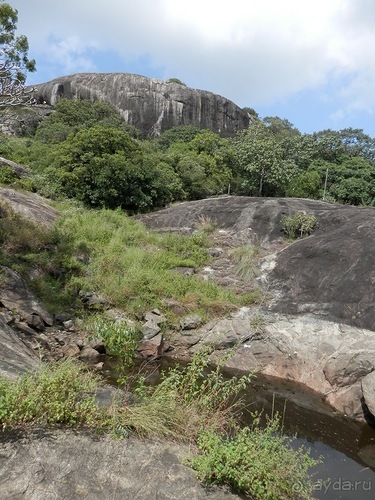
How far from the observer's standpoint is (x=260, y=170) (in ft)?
85.8

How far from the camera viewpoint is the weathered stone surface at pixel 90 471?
10.9 ft

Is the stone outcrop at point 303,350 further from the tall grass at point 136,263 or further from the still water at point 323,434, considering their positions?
the tall grass at point 136,263

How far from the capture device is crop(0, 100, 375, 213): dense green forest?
59.3 feet

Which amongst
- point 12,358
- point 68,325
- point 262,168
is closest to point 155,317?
point 68,325

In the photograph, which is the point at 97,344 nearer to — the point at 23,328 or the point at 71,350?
the point at 71,350

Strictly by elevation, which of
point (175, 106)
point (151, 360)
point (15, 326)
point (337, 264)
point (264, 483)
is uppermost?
point (175, 106)

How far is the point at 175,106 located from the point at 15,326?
113ft

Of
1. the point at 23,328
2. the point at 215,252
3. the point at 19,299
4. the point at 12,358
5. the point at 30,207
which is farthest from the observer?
the point at 215,252

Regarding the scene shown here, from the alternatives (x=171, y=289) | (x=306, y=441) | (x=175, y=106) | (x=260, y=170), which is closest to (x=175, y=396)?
(x=306, y=441)

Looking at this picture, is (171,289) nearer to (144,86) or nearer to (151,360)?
(151,360)

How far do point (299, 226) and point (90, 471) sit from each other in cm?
1287

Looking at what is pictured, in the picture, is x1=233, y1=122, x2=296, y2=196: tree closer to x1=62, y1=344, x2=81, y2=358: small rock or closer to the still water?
the still water

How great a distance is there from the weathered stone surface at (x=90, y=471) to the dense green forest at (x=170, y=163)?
573 inches

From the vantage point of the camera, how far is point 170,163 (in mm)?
24078
